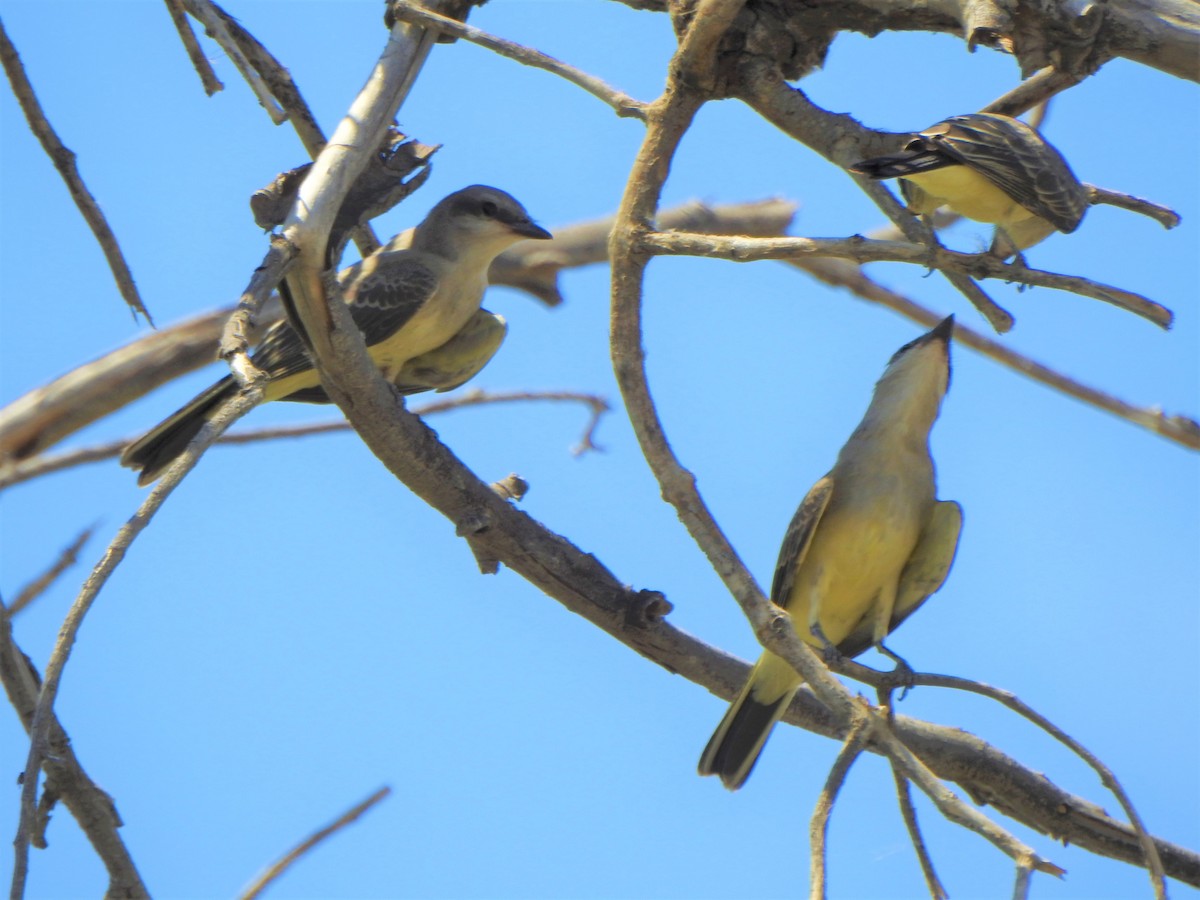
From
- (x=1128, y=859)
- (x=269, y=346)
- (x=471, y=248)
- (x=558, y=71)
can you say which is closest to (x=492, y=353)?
(x=471, y=248)

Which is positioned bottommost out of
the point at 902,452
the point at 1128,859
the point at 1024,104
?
the point at 1128,859

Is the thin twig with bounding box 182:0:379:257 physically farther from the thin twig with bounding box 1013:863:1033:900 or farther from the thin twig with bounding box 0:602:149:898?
the thin twig with bounding box 1013:863:1033:900

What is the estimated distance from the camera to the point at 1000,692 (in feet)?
12.9

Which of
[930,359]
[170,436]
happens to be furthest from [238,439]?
[930,359]

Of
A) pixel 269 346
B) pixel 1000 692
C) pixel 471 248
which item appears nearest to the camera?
pixel 1000 692

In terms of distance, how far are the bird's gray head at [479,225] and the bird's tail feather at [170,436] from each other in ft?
5.30

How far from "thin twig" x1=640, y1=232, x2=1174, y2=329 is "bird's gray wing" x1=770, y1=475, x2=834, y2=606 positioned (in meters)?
2.33

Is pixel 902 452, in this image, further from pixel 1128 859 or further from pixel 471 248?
pixel 471 248

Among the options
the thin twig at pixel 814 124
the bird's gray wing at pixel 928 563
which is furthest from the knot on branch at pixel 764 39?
the bird's gray wing at pixel 928 563

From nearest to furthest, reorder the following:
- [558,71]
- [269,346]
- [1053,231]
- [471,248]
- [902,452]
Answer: [558,71], [1053,231], [902,452], [269,346], [471,248]

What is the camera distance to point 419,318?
6.86 metres

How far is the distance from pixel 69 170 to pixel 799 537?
3.31 m

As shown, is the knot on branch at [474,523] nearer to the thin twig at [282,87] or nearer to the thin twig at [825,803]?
the thin twig at [282,87]

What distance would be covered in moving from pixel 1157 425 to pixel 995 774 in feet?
5.46
